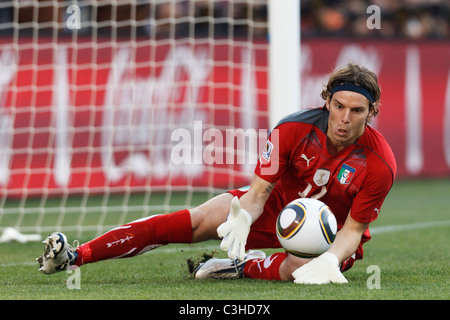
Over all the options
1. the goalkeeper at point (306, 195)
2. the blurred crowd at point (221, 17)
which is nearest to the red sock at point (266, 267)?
the goalkeeper at point (306, 195)

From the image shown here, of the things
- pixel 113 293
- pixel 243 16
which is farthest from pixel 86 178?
pixel 113 293

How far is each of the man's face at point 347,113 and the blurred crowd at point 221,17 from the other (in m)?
3.23

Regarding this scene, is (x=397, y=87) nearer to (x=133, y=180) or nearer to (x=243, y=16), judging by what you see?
(x=243, y=16)

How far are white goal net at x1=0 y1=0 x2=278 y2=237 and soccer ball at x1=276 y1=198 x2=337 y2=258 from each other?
4445 millimetres

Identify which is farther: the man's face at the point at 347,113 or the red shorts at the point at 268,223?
the red shorts at the point at 268,223

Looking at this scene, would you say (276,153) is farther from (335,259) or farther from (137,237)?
(137,237)

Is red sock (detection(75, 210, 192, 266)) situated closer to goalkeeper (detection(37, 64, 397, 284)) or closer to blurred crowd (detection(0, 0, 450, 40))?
goalkeeper (detection(37, 64, 397, 284))

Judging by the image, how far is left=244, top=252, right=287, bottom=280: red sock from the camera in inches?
175

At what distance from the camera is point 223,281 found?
14.7 ft

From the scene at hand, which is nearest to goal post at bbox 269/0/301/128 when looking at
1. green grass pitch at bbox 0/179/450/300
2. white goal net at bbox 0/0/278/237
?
green grass pitch at bbox 0/179/450/300

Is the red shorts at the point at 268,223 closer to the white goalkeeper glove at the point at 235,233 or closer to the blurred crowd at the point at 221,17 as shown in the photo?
the white goalkeeper glove at the point at 235,233

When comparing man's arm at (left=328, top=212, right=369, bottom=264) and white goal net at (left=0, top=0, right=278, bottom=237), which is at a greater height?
white goal net at (left=0, top=0, right=278, bottom=237)

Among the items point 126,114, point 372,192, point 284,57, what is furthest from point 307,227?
point 126,114

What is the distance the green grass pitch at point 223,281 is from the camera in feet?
12.5
